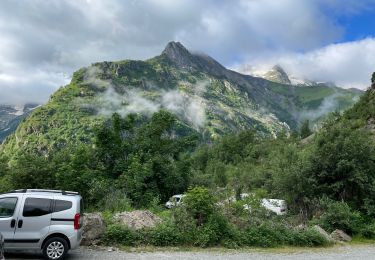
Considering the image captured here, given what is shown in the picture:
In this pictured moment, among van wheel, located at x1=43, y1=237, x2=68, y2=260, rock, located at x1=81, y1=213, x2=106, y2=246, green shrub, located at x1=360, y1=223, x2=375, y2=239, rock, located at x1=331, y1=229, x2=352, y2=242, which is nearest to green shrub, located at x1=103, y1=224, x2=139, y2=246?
rock, located at x1=81, y1=213, x2=106, y2=246

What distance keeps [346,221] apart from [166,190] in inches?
726

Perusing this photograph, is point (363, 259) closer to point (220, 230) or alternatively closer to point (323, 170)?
point (220, 230)

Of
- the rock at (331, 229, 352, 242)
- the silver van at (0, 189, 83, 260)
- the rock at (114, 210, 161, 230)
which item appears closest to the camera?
the silver van at (0, 189, 83, 260)

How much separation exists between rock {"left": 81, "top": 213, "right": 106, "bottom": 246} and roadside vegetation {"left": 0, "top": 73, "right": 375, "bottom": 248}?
0.33 meters

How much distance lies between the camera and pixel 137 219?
59.9ft

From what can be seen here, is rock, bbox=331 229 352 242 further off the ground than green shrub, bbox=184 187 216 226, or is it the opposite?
green shrub, bbox=184 187 216 226

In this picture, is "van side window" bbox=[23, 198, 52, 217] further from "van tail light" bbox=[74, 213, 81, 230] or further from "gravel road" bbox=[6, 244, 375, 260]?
"gravel road" bbox=[6, 244, 375, 260]

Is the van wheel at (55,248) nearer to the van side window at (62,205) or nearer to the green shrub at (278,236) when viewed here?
the van side window at (62,205)

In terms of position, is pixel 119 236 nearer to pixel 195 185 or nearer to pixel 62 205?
pixel 62 205

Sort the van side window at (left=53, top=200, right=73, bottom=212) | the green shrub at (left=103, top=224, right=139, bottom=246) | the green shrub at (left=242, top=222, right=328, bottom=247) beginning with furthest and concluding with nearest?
the green shrub at (left=242, top=222, right=328, bottom=247) < the green shrub at (left=103, top=224, right=139, bottom=246) < the van side window at (left=53, top=200, right=73, bottom=212)

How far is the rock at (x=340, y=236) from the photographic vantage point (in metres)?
21.3

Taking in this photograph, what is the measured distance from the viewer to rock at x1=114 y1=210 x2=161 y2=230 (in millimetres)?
17828

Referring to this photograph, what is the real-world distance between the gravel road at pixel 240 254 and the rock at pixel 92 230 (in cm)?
67

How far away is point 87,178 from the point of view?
31.2 m
